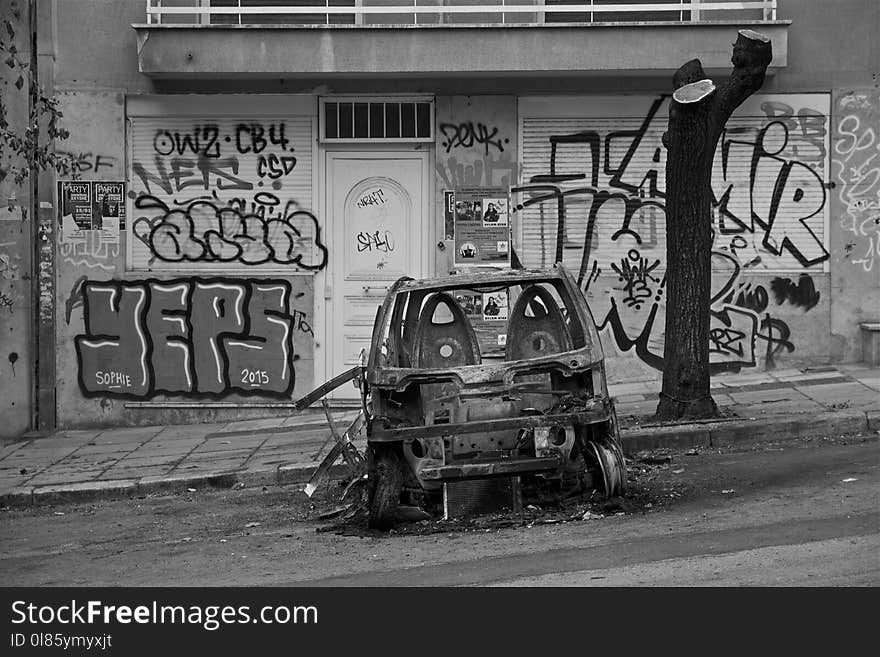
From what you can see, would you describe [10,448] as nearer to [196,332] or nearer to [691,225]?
[196,332]

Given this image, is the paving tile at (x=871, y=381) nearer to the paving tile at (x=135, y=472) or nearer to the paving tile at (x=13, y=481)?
the paving tile at (x=135, y=472)

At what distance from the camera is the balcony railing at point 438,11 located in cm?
1424

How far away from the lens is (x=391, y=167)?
14625mm

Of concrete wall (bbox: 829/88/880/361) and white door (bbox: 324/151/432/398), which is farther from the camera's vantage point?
white door (bbox: 324/151/432/398)

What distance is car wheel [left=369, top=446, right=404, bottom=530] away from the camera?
862cm

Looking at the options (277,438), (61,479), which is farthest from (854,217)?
(61,479)

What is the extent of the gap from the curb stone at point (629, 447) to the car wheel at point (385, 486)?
216cm

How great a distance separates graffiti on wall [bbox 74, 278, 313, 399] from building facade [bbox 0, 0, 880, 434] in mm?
23

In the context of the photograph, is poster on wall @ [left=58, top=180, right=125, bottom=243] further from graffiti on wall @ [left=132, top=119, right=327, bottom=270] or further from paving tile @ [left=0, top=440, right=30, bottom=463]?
paving tile @ [left=0, top=440, right=30, bottom=463]

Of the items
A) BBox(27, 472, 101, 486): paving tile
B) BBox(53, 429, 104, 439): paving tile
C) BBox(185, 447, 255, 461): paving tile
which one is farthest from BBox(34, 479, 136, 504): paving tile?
BBox(53, 429, 104, 439): paving tile

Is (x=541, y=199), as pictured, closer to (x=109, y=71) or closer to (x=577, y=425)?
(x=109, y=71)

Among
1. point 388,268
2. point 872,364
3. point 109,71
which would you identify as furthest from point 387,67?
point 872,364

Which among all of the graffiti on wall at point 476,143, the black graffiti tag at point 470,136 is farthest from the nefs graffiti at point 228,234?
the black graffiti tag at point 470,136

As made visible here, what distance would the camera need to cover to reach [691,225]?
11766 millimetres
